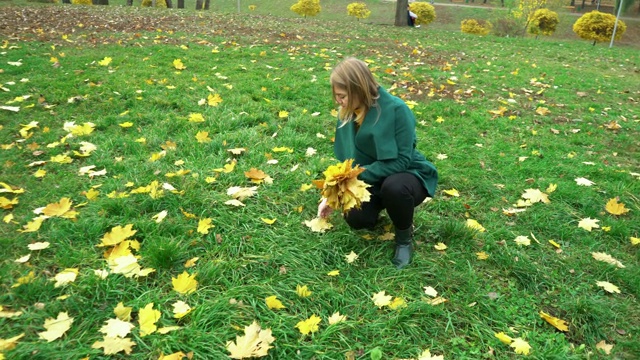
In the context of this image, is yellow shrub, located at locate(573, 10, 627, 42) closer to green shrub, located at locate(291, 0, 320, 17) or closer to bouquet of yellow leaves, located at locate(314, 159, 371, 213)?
green shrub, located at locate(291, 0, 320, 17)

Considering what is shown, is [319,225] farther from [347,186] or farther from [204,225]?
[204,225]

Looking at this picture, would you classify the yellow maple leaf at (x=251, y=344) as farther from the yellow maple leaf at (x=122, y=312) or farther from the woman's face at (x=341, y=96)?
the woman's face at (x=341, y=96)

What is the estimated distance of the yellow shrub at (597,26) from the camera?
1529 centimetres

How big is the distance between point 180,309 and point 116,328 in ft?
0.93

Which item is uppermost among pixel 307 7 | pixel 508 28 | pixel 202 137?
pixel 307 7

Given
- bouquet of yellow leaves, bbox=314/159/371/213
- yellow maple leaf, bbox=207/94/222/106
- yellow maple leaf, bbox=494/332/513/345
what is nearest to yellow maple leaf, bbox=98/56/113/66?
yellow maple leaf, bbox=207/94/222/106

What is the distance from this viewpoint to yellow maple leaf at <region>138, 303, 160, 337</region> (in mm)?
1852

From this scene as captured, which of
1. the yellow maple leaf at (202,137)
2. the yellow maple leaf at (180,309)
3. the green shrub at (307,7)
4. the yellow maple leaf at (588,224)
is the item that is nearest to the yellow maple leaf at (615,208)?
the yellow maple leaf at (588,224)

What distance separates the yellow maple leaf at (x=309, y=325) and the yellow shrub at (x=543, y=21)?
24.5 meters

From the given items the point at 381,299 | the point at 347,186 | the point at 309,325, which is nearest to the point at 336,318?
the point at 309,325

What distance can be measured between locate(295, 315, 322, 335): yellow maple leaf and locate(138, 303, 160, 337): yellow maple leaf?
67 cm

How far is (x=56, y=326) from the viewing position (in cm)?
186

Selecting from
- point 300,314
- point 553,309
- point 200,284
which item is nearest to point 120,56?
point 200,284

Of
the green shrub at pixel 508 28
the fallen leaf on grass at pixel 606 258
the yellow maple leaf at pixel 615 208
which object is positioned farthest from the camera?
the green shrub at pixel 508 28
